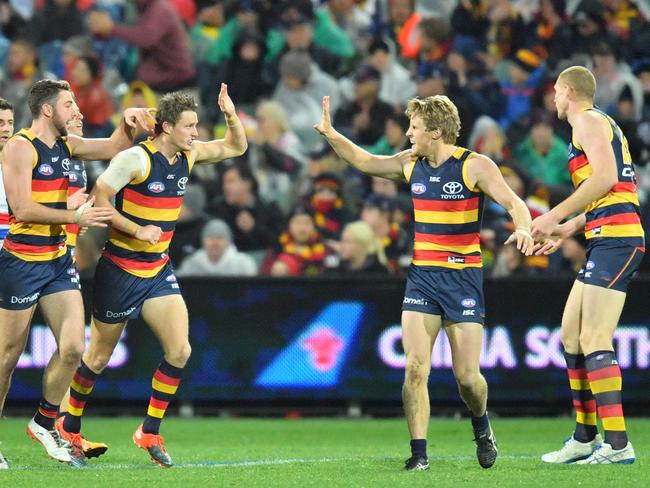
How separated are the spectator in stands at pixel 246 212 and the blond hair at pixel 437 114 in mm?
5812

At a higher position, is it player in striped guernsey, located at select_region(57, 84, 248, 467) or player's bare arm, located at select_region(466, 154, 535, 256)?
player's bare arm, located at select_region(466, 154, 535, 256)

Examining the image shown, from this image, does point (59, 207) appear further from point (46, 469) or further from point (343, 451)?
point (343, 451)

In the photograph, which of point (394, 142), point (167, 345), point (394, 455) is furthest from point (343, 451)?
point (394, 142)

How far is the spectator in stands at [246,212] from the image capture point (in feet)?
45.3

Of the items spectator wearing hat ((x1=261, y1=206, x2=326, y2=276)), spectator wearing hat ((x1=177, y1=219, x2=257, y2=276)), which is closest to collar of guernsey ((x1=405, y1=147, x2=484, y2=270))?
spectator wearing hat ((x1=261, y1=206, x2=326, y2=276))

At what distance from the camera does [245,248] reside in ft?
45.4

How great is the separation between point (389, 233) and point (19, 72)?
545 centimetres

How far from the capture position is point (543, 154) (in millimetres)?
14453

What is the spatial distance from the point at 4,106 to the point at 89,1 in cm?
772

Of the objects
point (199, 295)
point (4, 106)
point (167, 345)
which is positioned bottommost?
point (199, 295)

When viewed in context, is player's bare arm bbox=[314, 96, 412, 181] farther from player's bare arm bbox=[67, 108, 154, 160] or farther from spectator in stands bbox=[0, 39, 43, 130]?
spectator in stands bbox=[0, 39, 43, 130]

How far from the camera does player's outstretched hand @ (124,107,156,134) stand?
27.8ft

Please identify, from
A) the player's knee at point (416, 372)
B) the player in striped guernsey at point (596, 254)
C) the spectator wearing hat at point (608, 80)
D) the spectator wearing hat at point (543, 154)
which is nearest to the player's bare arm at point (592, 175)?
the player in striped guernsey at point (596, 254)

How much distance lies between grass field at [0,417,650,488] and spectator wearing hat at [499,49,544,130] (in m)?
4.64
